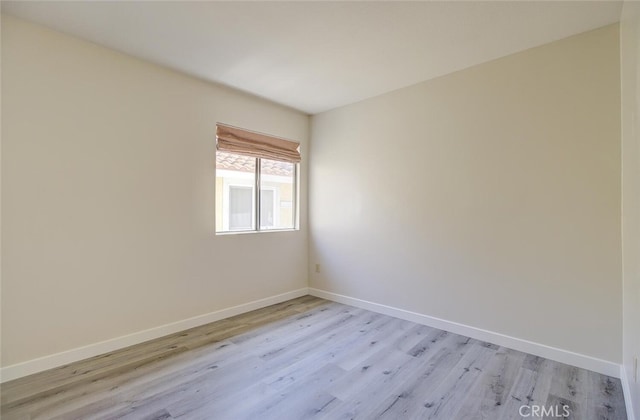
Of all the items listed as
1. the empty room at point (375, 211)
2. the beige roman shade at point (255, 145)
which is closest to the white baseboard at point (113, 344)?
the empty room at point (375, 211)

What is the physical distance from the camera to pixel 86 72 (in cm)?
242

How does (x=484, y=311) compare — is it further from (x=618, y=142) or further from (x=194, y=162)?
(x=194, y=162)

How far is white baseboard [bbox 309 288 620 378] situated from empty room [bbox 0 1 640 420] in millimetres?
18

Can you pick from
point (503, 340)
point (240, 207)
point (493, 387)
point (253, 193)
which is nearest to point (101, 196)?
point (240, 207)

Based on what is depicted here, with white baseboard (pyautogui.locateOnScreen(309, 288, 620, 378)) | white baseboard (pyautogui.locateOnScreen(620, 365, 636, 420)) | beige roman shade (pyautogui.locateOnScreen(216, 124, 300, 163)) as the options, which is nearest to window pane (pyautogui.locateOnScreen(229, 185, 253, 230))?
beige roman shade (pyautogui.locateOnScreen(216, 124, 300, 163))

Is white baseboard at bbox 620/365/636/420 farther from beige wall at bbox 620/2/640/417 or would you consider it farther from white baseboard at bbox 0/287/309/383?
white baseboard at bbox 0/287/309/383

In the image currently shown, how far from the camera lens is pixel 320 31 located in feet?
7.45

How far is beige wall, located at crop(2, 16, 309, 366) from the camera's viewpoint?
7.06 ft

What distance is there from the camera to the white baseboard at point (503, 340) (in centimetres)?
224

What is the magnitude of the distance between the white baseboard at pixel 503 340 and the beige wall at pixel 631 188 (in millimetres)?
153

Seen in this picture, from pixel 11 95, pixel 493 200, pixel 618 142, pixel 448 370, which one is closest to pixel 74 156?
pixel 11 95

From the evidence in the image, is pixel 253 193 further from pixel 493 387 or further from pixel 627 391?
pixel 627 391

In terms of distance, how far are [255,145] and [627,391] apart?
365cm

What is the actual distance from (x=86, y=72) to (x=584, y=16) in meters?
3.65
